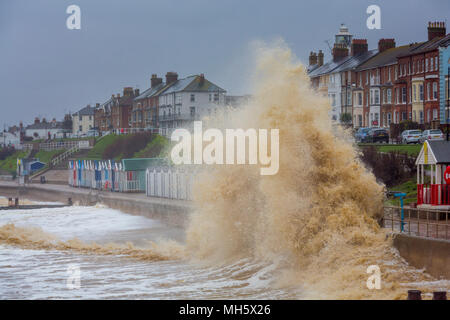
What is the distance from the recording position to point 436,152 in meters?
19.1

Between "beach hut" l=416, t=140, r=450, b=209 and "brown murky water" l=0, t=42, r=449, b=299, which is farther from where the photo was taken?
"beach hut" l=416, t=140, r=450, b=209

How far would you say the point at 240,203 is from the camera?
19.0 metres

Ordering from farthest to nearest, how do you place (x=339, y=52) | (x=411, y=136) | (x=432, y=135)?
(x=339, y=52) < (x=411, y=136) < (x=432, y=135)

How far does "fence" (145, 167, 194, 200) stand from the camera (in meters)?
33.1

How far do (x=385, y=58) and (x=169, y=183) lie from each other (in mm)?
27037

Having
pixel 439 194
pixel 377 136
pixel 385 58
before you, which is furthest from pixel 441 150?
pixel 385 58

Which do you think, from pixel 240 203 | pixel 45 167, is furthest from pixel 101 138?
pixel 240 203

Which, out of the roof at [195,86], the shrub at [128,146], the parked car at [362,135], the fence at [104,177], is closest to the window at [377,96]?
the parked car at [362,135]

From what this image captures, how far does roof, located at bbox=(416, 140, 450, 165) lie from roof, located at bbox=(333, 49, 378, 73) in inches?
1575

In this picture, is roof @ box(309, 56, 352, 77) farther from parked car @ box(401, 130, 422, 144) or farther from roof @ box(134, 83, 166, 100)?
parked car @ box(401, 130, 422, 144)

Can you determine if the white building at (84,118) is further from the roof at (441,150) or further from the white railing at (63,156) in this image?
the roof at (441,150)

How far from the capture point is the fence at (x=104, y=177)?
43.0 m

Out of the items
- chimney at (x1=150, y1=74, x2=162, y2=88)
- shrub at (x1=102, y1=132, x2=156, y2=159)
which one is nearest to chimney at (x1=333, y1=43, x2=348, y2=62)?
shrub at (x1=102, y1=132, x2=156, y2=159)

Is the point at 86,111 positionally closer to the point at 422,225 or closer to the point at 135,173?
the point at 135,173
